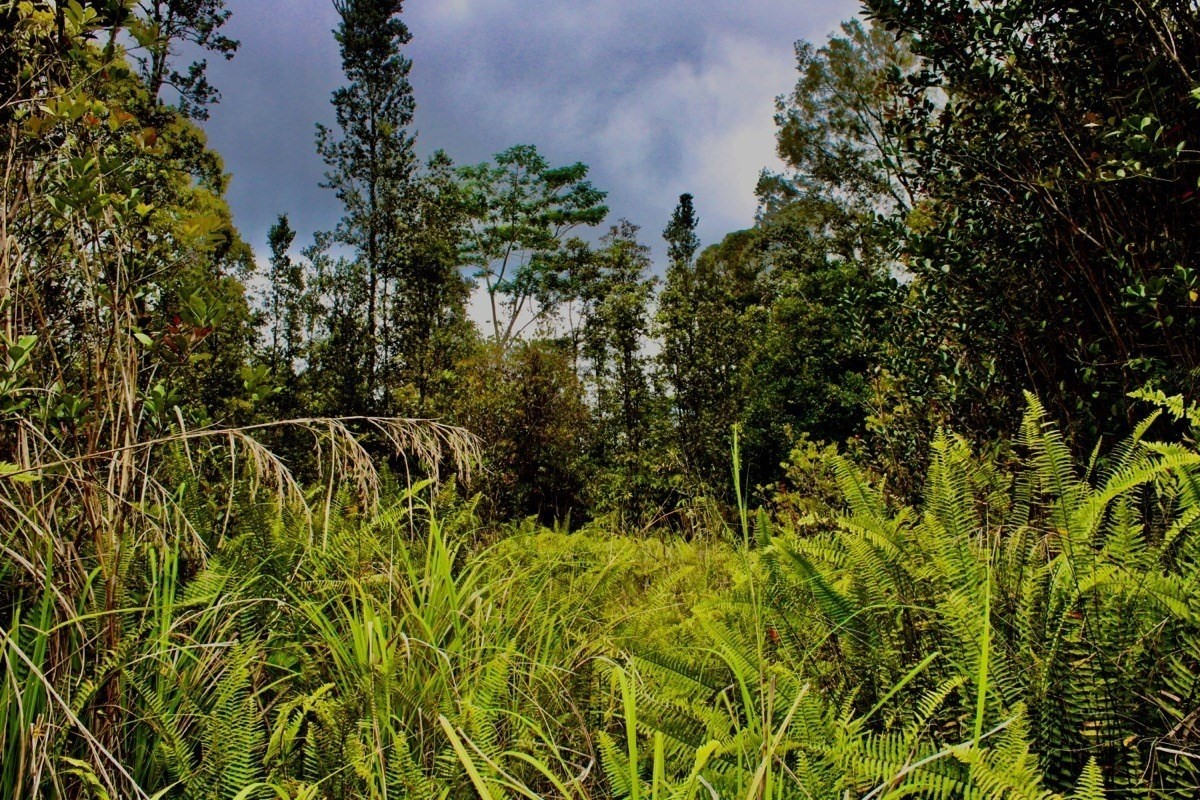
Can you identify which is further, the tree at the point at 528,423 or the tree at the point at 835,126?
the tree at the point at 835,126

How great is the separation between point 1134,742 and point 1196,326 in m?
1.42

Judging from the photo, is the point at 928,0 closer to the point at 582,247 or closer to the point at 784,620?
the point at 784,620

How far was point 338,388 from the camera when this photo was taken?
10039 millimetres

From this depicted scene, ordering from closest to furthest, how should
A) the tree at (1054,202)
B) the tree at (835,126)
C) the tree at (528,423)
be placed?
the tree at (1054,202), the tree at (528,423), the tree at (835,126)

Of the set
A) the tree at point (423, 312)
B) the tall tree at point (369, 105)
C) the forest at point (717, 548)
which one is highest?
the tall tree at point (369, 105)

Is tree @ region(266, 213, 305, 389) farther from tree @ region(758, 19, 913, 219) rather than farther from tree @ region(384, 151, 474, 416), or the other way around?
tree @ region(758, 19, 913, 219)

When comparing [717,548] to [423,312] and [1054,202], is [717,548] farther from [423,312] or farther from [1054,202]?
[423,312]

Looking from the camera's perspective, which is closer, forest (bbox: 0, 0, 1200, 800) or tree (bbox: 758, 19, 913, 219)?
forest (bbox: 0, 0, 1200, 800)

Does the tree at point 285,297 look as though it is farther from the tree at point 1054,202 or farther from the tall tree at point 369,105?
the tree at point 1054,202

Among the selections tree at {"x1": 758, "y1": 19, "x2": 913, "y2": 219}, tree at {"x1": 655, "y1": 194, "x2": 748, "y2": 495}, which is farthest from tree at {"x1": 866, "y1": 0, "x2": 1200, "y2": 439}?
tree at {"x1": 758, "y1": 19, "x2": 913, "y2": 219}

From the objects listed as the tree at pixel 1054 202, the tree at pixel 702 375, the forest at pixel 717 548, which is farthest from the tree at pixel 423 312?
the tree at pixel 1054 202

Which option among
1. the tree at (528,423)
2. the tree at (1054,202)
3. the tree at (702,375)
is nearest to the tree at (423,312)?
the tree at (528,423)

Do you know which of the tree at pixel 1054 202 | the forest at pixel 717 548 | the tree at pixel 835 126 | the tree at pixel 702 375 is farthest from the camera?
the tree at pixel 835 126

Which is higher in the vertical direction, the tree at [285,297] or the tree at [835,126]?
the tree at [835,126]
